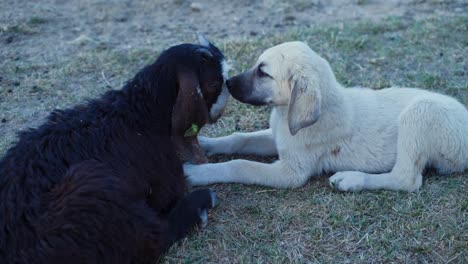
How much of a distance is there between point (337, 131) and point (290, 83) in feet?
1.67

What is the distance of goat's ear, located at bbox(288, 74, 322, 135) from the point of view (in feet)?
13.8

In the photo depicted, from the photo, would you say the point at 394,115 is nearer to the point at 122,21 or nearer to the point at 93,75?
the point at 93,75

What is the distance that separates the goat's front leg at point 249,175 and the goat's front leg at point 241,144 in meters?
0.46

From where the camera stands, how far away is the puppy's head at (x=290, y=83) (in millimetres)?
4232

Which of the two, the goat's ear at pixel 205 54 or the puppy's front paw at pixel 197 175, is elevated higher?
the goat's ear at pixel 205 54

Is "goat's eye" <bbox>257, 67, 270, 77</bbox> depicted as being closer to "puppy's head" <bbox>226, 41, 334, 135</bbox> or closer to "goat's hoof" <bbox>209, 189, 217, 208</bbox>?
"puppy's head" <bbox>226, 41, 334, 135</bbox>

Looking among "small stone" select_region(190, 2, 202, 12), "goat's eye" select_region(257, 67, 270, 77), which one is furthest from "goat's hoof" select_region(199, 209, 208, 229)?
"small stone" select_region(190, 2, 202, 12)

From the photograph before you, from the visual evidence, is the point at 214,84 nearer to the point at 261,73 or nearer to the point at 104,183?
the point at 261,73

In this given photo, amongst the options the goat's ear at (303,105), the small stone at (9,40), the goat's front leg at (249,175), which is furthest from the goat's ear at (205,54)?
the small stone at (9,40)

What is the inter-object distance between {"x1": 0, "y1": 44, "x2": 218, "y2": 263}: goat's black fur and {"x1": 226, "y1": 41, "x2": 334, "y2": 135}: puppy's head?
56 cm

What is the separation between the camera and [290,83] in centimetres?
439

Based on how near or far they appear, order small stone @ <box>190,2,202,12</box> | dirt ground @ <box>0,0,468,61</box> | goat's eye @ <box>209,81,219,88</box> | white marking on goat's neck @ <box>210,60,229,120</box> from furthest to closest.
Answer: small stone @ <box>190,2,202,12</box>, dirt ground @ <box>0,0,468,61</box>, white marking on goat's neck @ <box>210,60,229,120</box>, goat's eye @ <box>209,81,219,88</box>

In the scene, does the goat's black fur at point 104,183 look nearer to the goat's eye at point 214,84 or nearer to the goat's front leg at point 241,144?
the goat's eye at point 214,84

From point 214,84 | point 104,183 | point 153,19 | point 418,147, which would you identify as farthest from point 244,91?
point 153,19
